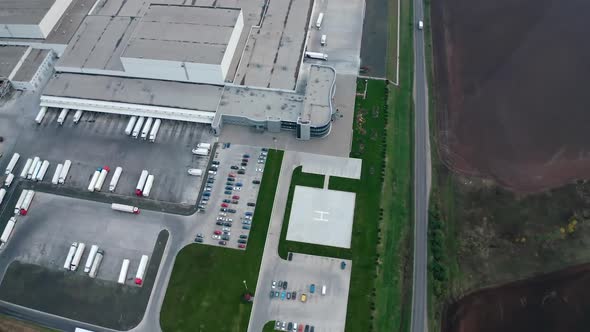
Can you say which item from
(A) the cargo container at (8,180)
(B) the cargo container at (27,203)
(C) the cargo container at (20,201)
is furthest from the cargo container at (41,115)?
(B) the cargo container at (27,203)

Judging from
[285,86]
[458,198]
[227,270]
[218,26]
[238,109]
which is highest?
[218,26]

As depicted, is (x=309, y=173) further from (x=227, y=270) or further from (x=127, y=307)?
(x=127, y=307)

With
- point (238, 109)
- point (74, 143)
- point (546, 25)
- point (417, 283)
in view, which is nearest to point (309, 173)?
point (238, 109)

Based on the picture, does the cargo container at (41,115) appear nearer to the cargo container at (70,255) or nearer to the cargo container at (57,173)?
the cargo container at (57,173)

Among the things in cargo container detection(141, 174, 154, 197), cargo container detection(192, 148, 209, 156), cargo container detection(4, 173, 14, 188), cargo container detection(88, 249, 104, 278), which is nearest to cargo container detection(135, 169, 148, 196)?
cargo container detection(141, 174, 154, 197)

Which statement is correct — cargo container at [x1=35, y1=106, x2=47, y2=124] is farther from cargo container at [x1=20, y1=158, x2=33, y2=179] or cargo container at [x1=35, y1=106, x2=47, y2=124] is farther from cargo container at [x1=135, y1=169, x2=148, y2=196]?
cargo container at [x1=135, y1=169, x2=148, y2=196]

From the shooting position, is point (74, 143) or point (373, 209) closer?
point (373, 209)
